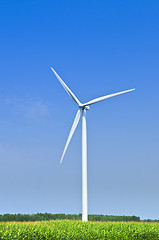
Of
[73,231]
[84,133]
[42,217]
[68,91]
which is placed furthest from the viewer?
[42,217]

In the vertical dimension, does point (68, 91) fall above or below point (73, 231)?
above

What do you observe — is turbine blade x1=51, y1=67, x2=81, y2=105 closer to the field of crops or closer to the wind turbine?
the wind turbine

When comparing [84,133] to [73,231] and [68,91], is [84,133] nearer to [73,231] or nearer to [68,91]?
[68,91]

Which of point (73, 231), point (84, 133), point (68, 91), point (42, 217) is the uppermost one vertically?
point (68, 91)

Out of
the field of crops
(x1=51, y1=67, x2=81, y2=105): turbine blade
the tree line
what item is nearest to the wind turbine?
(x1=51, y1=67, x2=81, y2=105): turbine blade

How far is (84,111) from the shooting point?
745 inches

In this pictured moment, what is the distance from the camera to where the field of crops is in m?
11.5

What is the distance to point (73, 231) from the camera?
13.0 meters

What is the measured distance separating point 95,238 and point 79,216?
12.2m

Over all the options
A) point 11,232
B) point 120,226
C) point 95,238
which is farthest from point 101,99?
point 11,232

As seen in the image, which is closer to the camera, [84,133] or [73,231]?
[73,231]

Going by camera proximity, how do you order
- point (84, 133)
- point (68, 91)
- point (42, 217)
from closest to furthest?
point (84, 133) → point (68, 91) → point (42, 217)

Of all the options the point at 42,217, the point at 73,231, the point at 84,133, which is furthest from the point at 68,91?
the point at 42,217

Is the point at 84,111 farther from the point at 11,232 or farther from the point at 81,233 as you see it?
the point at 11,232
